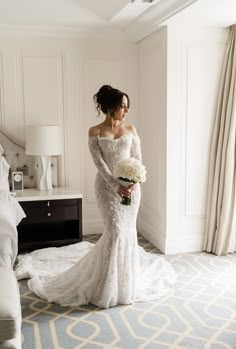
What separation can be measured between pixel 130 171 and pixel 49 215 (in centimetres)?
176

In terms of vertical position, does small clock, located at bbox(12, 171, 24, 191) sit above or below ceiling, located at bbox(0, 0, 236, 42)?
below

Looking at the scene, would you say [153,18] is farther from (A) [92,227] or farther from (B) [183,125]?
(A) [92,227]

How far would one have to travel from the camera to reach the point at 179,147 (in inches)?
164

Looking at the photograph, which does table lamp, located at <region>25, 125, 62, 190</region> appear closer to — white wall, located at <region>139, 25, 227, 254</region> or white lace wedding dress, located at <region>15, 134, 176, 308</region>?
white wall, located at <region>139, 25, 227, 254</region>

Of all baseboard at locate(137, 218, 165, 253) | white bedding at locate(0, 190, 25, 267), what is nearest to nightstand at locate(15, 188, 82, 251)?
white bedding at locate(0, 190, 25, 267)

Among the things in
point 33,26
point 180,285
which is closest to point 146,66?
point 33,26

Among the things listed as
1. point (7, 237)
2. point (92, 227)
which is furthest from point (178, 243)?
point (7, 237)

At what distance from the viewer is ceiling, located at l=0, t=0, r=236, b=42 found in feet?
11.6

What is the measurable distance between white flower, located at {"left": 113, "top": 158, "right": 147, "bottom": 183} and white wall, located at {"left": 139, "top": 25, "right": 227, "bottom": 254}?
1322mm

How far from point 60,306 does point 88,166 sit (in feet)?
7.14

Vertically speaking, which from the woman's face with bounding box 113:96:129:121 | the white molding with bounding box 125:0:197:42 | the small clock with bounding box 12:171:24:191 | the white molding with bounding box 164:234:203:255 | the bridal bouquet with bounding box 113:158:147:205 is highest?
the white molding with bounding box 125:0:197:42

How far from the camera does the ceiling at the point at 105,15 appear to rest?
3531 millimetres

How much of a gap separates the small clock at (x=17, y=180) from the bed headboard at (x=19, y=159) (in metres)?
0.09

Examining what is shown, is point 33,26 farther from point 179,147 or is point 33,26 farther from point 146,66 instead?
point 179,147
